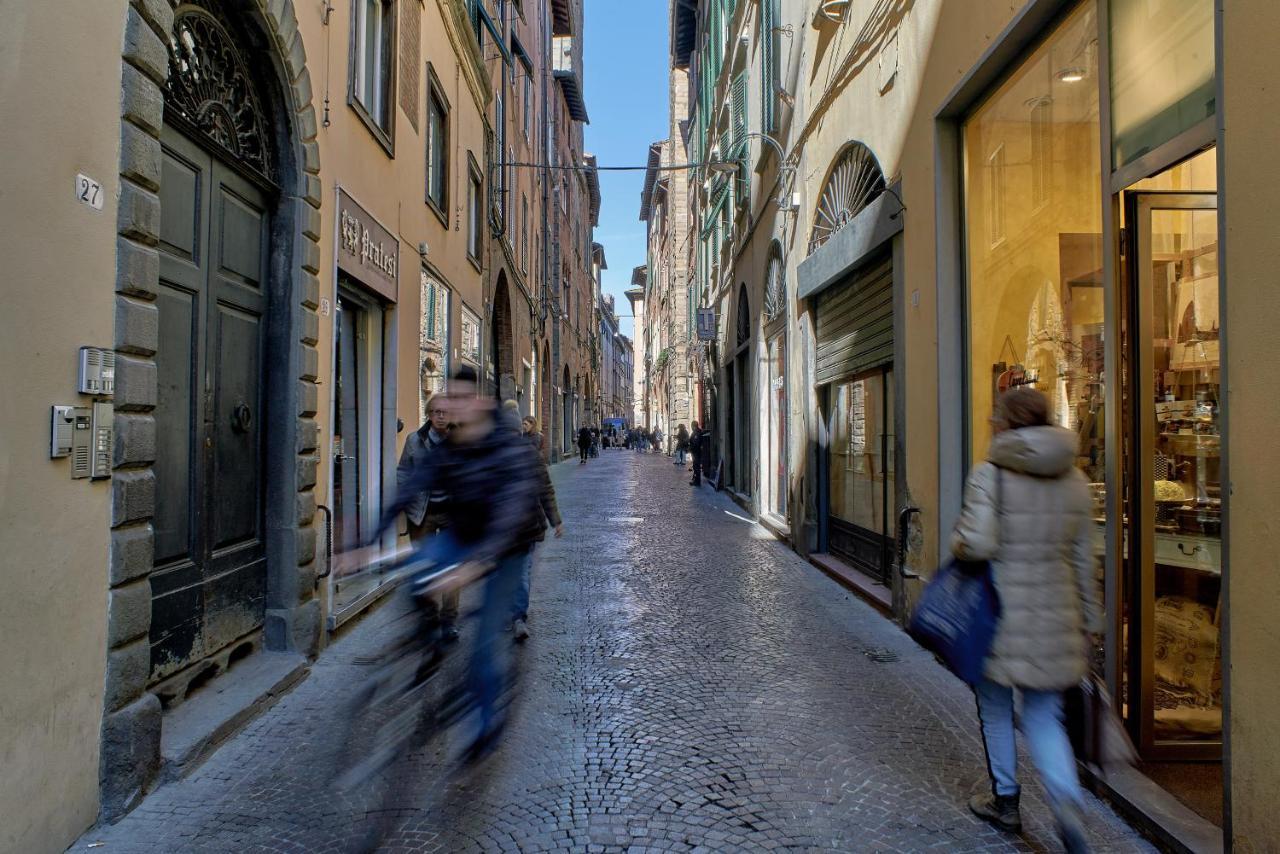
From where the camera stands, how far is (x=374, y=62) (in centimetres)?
726

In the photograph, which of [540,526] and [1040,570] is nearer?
[1040,570]

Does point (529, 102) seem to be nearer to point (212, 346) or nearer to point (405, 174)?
point (405, 174)

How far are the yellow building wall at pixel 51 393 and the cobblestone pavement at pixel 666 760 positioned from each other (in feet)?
1.28

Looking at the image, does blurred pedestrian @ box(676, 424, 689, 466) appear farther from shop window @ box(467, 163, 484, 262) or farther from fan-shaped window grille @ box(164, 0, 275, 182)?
fan-shaped window grille @ box(164, 0, 275, 182)

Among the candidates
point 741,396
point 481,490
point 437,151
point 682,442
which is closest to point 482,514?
point 481,490

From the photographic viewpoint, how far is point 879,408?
732 cm

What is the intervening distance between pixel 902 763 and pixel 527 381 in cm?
1938

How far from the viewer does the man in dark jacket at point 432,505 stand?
3.51 meters

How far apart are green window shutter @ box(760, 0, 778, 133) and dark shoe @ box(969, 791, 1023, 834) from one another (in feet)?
32.2

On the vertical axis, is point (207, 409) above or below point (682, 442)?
above

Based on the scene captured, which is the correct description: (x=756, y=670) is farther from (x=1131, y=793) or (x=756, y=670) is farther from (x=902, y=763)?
(x=1131, y=793)

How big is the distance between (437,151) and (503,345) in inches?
334

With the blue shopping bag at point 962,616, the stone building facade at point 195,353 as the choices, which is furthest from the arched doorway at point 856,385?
the stone building facade at point 195,353

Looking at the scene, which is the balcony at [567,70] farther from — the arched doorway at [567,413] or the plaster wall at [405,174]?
the plaster wall at [405,174]
